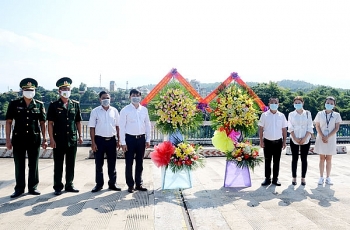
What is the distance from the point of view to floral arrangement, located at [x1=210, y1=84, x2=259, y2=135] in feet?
18.0

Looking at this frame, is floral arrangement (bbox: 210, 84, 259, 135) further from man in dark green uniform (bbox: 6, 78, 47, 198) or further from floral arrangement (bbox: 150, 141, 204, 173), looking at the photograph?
man in dark green uniform (bbox: 6, 78, 47, 198)

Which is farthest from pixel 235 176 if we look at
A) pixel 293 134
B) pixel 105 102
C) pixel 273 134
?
pixel 105 102

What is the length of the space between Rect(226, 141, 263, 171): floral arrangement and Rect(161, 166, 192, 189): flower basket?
2.41 ft

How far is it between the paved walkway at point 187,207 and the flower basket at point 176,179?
0.15 meters

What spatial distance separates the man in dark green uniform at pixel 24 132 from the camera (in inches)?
198

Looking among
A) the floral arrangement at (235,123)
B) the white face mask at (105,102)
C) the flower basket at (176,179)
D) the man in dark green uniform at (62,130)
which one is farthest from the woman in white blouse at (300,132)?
the man in dark green uniform at (62,130)

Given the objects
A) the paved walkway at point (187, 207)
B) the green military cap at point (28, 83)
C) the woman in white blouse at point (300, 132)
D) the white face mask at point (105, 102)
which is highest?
the green military cap at point (28, 83)

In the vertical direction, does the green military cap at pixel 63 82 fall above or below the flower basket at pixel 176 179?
above

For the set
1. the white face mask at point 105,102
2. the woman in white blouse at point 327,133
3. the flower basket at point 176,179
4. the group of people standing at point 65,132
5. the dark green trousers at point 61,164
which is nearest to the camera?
the group of people standing at point 65,132

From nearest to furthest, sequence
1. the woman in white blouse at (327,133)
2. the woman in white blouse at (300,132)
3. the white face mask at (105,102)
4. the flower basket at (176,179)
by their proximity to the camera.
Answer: the white face mask at (105,102) < the flower basket at (176,179) < the woman in white blouse at (300,132) < the woman in white blouse at (327,133)

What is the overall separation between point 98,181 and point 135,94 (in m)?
1.47

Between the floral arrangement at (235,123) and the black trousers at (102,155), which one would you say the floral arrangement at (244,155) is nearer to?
the floral arrangement at (235,123)

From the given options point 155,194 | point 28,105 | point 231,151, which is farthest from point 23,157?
point 231,151

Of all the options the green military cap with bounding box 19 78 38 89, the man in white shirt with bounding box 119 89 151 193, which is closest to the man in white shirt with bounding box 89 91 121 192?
the man in white shirt with bounding box 119 89 151 193
